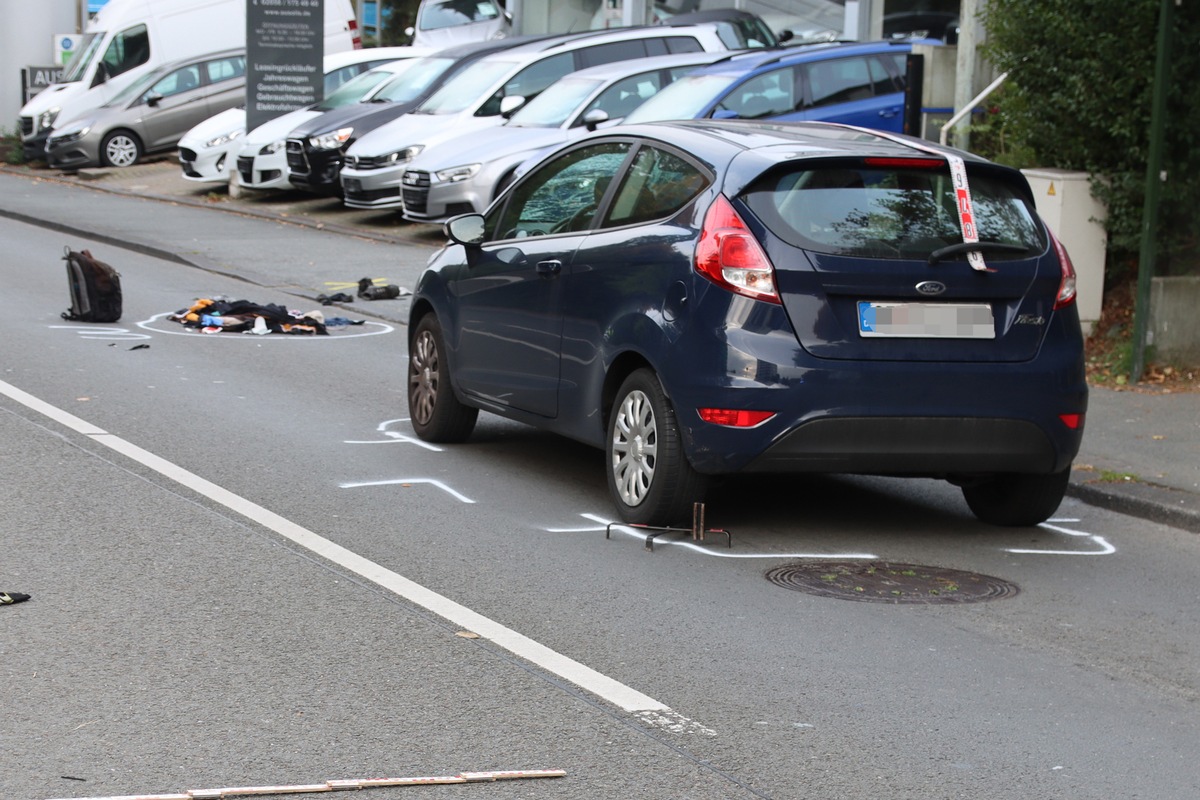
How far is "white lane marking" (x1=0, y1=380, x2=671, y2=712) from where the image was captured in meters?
5.36

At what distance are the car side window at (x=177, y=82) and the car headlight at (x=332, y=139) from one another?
9.41m

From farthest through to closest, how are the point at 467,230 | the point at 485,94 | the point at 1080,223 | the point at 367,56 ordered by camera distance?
1. the point at 367,56
2. the point at 485,94
3. the point at 1080,223
4. the point at 467,230

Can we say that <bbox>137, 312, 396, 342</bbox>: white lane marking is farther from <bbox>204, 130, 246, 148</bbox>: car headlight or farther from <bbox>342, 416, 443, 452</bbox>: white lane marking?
<bbox>204, 130, 246, 148</bbox>: car headlight

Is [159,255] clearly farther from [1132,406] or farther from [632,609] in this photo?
[632,609]

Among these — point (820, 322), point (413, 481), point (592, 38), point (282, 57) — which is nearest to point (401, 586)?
point (820, 322)

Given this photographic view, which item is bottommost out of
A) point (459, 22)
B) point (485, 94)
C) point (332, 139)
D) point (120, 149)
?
point (120, 149)

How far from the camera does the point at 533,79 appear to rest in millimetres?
23906

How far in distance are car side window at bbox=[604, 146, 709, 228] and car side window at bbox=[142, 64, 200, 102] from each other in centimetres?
2692

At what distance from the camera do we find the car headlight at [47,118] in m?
34.1

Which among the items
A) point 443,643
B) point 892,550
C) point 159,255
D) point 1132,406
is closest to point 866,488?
point 892,550

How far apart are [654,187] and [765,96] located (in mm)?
12470

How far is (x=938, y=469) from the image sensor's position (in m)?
7.33

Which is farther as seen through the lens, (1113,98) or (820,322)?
(1113,98)

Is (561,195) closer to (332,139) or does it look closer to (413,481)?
(413,481)
